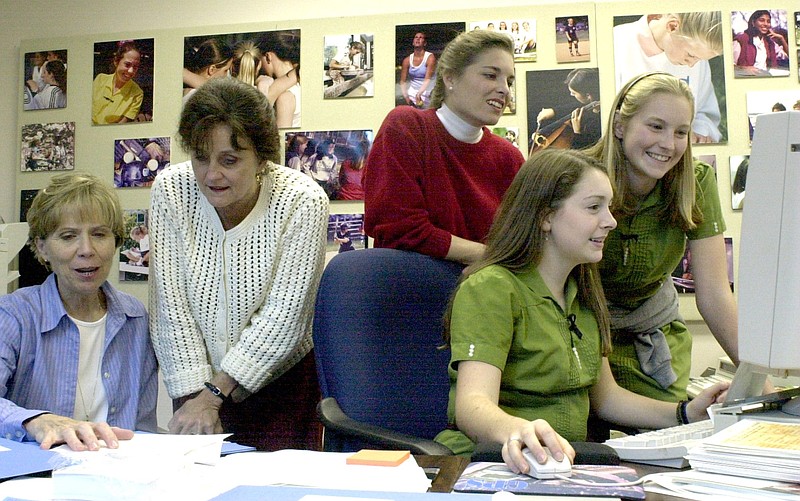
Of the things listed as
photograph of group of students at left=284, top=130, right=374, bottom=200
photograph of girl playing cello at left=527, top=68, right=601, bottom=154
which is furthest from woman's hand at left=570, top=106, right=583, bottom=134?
photograph of group of students at left=284, top=130, right=374, bottom=200

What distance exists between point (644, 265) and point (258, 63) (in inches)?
72.9

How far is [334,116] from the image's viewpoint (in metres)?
2.78

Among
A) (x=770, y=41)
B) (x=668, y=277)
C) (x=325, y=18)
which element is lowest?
(x=668, y=277)

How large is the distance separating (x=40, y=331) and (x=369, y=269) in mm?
644

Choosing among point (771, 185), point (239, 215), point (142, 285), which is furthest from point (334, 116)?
point (771, 185)

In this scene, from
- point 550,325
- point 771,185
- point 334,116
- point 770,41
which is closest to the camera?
point 771,185

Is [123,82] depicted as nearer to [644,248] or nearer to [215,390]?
[215,390]

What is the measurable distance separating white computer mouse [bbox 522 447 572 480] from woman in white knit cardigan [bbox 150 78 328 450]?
2.66ft

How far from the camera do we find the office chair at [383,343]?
1.32 metres

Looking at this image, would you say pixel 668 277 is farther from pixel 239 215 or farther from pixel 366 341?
pixel 239 215

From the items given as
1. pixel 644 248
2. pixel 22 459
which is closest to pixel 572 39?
pixel 644 248

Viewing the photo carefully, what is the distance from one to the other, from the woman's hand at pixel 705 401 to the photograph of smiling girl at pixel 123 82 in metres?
2.41

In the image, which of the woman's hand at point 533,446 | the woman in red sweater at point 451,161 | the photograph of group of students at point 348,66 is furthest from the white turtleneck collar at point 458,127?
the photograph of group of students at point 348,66

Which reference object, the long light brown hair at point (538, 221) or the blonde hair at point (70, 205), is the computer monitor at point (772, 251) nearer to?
the long light brown hair at point (538, 221)
